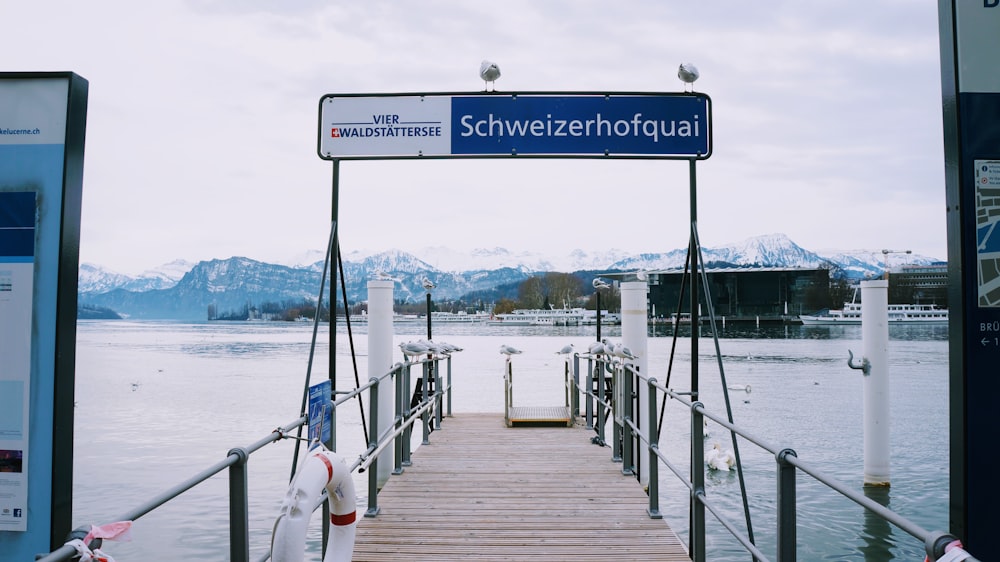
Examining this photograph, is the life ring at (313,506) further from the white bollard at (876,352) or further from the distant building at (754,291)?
the distant building at (754,291)

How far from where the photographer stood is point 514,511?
5.11 meters

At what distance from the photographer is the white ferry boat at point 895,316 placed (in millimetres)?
86750

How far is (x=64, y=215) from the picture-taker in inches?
98.9

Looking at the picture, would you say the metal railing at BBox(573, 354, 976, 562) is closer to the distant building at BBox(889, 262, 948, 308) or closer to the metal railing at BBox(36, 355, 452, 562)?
the metal railing at BBox(36, 355, 452, 562)

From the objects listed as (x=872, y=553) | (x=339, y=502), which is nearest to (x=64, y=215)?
(x=339, y=502)

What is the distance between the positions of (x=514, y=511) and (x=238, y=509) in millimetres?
2893

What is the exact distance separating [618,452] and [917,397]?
20954mm

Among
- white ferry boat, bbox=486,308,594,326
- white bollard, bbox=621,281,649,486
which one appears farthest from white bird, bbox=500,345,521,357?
white ferry boat, bbox=486,308,594,326

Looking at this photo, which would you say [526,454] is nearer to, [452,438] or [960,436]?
[452,438]

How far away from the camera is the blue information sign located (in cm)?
509

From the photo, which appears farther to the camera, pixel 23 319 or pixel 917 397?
pixel 917 397

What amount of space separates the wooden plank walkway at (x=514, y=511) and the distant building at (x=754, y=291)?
2691 inches

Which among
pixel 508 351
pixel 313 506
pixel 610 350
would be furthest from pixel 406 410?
pixel 508 351

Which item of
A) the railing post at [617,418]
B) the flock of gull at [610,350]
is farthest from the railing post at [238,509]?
the flock of gull at [610,350]
